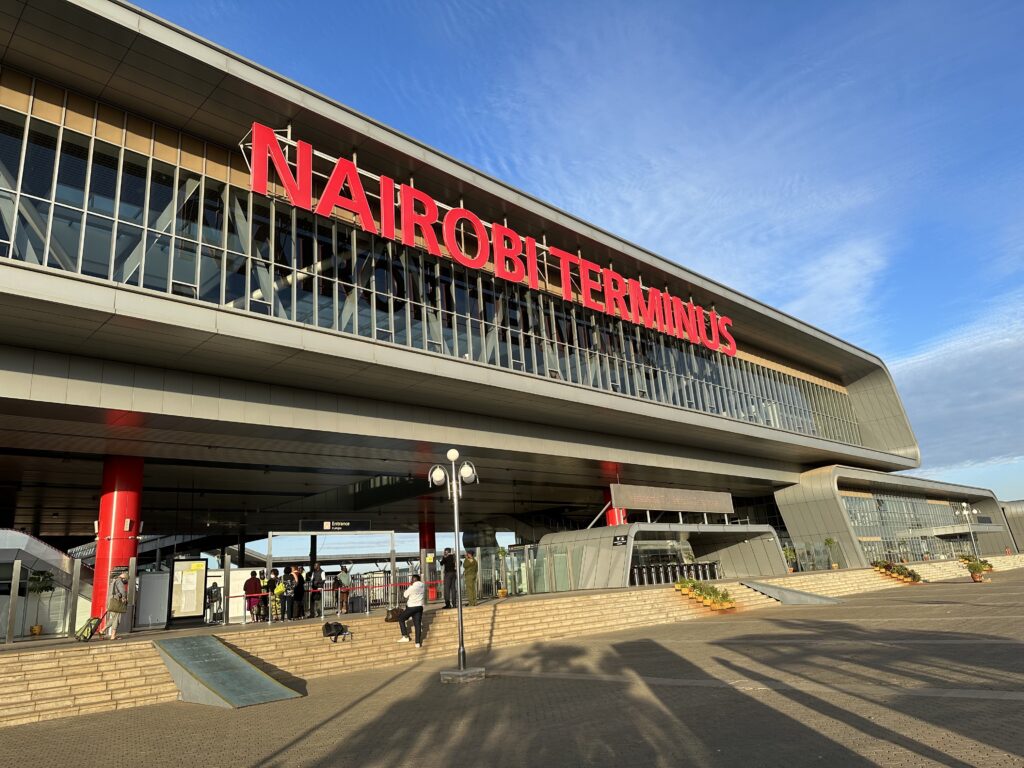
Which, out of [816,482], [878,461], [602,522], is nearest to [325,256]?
[602,522]

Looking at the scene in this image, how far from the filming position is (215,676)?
13008 mm

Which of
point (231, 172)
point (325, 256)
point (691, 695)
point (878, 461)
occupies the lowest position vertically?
point (691, 695)

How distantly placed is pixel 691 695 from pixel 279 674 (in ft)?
30.8

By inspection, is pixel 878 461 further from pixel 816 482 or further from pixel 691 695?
pixel 691 695

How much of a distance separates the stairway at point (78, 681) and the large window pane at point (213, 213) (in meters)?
9.92

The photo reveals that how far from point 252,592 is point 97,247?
10254 millimetres

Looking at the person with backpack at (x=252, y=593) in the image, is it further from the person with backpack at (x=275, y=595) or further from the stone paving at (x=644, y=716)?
the stone paving at (x=644, y=716)

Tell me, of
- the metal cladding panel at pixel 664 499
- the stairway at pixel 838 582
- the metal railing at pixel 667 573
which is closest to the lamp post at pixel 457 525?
the metal cladding panel at pixel 664 499

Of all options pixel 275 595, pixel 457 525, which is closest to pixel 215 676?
pixel 457 525

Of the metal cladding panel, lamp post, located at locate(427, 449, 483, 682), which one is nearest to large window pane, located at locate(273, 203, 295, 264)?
lamp post, located at locate(427, 449, 483, 682)

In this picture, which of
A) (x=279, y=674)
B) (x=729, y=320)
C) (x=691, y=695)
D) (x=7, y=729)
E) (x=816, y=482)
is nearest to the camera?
(x=691, y=695)

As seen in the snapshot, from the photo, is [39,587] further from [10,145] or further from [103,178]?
[10,145]

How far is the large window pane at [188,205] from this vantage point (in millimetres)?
17625

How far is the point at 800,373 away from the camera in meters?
45.0
